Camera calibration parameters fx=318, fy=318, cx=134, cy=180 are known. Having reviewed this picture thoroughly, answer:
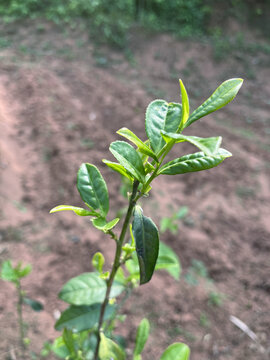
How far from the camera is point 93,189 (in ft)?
2.68

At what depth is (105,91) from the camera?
15.8ft

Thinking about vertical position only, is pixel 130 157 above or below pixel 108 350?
above

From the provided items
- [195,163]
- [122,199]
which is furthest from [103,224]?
[122,199]

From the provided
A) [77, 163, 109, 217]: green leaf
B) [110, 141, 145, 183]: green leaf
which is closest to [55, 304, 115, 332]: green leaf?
[77, 163, 109, 217]: green leaf

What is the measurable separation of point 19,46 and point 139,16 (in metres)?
2.95

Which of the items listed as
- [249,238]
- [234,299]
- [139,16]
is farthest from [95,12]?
[234,299]

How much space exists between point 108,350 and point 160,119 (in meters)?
0.67

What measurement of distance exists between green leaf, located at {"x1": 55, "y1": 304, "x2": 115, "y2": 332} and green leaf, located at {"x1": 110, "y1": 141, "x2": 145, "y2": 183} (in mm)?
615

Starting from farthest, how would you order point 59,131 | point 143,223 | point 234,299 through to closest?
point 59,131, point 234,299, point 143,223

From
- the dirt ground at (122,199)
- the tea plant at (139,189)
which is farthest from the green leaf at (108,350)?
the dirt ground at (122,199)

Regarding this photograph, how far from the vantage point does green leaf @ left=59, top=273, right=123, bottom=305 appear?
1021mm

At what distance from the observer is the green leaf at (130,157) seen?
2.13 feet

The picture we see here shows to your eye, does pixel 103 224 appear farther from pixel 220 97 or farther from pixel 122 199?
pixel 122 199

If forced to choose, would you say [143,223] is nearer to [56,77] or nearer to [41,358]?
[41,358]
